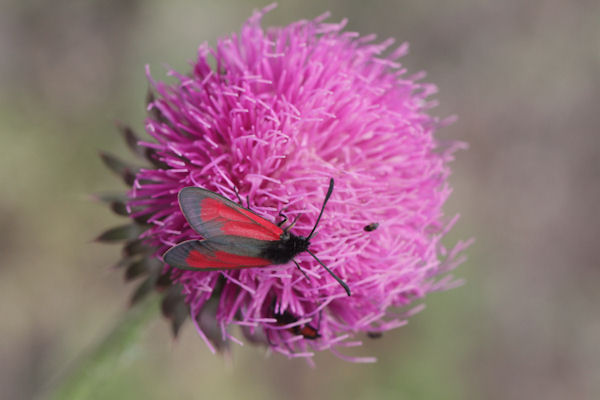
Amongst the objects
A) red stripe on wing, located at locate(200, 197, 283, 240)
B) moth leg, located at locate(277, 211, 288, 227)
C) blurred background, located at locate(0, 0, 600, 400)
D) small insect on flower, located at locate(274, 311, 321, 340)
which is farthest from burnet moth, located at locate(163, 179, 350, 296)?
blurred background, located at locate(0, 0, 600, 400)

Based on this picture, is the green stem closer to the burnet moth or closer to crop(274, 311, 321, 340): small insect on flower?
crop(274, 311, 321, 340): small insect on flower

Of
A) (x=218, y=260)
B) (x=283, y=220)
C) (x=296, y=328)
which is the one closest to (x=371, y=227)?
(x=283, y=220)

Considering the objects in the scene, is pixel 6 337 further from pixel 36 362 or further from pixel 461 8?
pixel 461 8

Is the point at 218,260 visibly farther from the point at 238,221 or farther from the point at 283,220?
the point at 283,220

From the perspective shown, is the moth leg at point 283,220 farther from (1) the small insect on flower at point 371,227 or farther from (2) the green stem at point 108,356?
(2) the green stem at point 108,356

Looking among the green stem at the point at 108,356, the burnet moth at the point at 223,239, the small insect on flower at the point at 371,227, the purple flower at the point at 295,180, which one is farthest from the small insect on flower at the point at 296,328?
the green stem at the point at 108,356

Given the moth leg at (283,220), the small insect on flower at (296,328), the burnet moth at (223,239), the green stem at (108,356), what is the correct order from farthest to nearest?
the green stem at (108,356) → the small insect on flower at (296,328) → the moth leg at (283,220) → the burnet moth at (223,239)

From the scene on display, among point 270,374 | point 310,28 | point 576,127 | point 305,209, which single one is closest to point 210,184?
point 305,209
